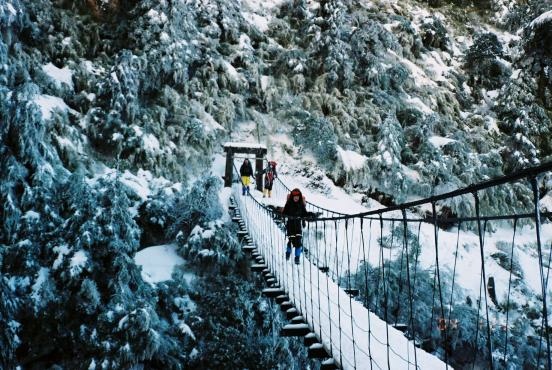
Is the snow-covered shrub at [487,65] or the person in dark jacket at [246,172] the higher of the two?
the snow-covered shrub at [487,65]

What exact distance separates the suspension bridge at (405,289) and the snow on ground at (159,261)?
4.83ft

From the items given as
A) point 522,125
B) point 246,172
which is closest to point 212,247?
point 246,172

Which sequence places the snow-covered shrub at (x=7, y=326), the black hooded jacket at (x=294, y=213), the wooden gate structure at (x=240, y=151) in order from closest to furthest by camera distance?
the snow-covered shrub at (x=7, y=326) → the black hooded jacket at (x=294, y=213) → the wooden gate structure at (x=240, y=151)

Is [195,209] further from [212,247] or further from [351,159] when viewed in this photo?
[351,159]

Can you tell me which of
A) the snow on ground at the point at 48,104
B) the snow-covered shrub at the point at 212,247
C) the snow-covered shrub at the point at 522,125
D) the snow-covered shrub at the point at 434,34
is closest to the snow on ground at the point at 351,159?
the snow-covered shrub at the point at 212,247

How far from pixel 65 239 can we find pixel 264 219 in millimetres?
3680

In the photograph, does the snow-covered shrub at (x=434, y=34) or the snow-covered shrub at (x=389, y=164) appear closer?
the snow-covered shrub at (x=389, y=164)

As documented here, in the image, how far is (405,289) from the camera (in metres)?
8.45

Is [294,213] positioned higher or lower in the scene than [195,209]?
higher

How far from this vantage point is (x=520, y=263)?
33.7 feet

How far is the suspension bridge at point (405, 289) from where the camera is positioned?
8.84 ft

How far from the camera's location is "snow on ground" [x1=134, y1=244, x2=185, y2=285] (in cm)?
741

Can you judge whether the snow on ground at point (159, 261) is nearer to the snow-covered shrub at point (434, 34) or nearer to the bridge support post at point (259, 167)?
the bridge support post at point (259, 167)

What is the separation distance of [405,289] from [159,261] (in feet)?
16.7
